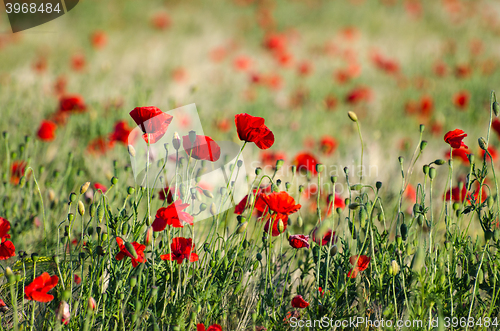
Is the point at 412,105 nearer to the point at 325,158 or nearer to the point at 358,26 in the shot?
the point at 325,158

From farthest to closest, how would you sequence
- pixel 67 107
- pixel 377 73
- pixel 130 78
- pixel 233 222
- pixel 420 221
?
pixel 377 73 < pixel 130 78 < pixel 67 107 < pixel 233 222 < pixel 420 221

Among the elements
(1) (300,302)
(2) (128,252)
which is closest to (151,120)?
(2) (128,252)

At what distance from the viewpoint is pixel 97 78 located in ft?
15.4

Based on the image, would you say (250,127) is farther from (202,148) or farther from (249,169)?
(249,169)

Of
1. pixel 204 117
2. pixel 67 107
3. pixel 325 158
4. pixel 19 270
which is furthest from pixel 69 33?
pixel 19 270

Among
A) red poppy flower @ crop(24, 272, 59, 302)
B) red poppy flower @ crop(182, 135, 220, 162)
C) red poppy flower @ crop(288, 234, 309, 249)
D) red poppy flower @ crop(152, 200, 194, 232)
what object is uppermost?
red poppy flower @ crop(182, 135, 220, 162)

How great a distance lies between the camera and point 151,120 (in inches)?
50.8

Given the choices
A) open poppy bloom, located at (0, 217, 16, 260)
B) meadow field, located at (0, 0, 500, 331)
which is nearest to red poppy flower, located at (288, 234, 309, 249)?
meadow field, located at (0, 0, 500, 331)

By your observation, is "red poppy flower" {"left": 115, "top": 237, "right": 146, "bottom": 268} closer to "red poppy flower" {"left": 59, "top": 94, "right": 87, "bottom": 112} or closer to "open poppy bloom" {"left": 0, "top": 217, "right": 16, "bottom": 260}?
"open poppy bloom" {"left": 0, "top": 217, "right": 16, "bottom": 260}

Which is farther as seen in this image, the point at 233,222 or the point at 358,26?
the point at 358,26

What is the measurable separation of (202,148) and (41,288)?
2.23 ft

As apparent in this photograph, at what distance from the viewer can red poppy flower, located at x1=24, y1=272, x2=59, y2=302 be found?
1.09m

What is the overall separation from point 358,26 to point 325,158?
7.11 m

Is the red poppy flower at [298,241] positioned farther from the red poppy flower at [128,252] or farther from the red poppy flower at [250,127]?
the red poppy flower at [128,252]
